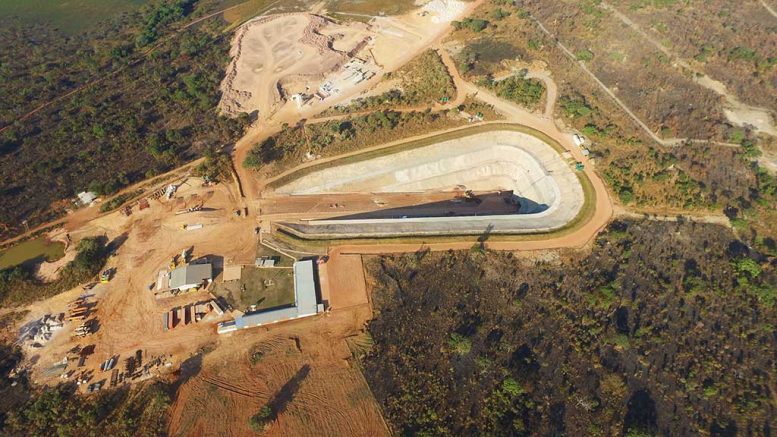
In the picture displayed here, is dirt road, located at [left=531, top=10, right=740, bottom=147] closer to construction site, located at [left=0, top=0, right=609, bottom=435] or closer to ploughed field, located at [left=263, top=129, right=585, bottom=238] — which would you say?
construction site, located at [left=0, top=0, right=609, bottom=435]

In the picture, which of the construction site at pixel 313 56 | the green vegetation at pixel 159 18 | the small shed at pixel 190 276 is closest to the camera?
the small shed at pixel 190 276

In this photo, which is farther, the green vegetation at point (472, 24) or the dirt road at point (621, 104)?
the green vegetation at point (472, 24)

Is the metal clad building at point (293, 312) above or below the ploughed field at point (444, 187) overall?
above

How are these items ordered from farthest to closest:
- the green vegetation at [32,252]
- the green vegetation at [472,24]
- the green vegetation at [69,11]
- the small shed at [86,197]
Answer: the green vegetation at [69,11], the green vegetation at [472,24], the small shed at [86,197], the green vegetation at [32,252]

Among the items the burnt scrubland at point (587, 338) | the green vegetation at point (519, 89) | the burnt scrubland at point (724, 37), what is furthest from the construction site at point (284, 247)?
the burnt scrubland at point (724, 37)

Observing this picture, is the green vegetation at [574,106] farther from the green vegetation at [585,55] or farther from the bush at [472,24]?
the bush at [472,24]

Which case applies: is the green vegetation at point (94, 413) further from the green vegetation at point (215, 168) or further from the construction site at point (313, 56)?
the construction site at point (313, 56)

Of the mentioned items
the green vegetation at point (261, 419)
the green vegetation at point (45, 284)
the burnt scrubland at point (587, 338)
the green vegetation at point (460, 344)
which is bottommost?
the burnt scrubland at point (587, 338)
